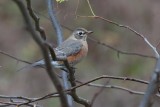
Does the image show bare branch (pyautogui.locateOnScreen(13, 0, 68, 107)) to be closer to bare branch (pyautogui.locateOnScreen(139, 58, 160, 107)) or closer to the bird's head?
bare branch (pyautogui.locateOnScreen(139, 58, 160, 107))

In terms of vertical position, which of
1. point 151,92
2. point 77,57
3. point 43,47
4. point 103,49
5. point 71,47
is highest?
point 103,49

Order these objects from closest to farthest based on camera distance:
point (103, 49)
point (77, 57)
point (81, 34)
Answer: point (77, 57) → point (81, 34) → point (103, 49)

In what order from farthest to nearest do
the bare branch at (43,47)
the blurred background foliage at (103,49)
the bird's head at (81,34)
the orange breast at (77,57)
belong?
1. the blurred background foliage at (103,49)
2. the bird's head at (81,34)
3. the orange breast at (77,57)
4. the bare branch at (43,47)

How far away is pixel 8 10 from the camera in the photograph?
979 centimetres

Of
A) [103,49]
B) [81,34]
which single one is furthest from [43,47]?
[103,49]

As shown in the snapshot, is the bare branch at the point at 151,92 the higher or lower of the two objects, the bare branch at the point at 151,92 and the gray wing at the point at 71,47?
the lower

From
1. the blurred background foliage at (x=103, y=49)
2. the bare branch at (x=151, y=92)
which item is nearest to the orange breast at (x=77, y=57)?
the bare branch at (x=151, y=92)

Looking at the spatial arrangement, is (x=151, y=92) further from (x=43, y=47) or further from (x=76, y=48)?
(x=76, y=48)

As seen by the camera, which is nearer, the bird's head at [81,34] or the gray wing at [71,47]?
A: the gray wing at [71,47]

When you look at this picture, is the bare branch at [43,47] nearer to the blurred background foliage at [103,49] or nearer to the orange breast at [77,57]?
the orange breast at [77,57]

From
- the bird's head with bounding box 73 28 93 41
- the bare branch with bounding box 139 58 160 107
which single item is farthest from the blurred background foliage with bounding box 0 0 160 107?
the bare branch with bounding box 139 58 160 107

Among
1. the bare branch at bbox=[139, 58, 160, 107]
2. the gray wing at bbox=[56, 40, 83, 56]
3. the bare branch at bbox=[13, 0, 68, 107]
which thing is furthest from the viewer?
the gray wing at bbox=[56, 40, 83, 56]

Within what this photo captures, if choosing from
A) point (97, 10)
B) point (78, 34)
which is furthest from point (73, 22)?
point (78, 34)

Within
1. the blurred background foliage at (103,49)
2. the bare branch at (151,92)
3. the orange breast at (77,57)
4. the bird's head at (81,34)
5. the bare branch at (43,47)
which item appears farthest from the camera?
the blurred background foliage at (103,49)
